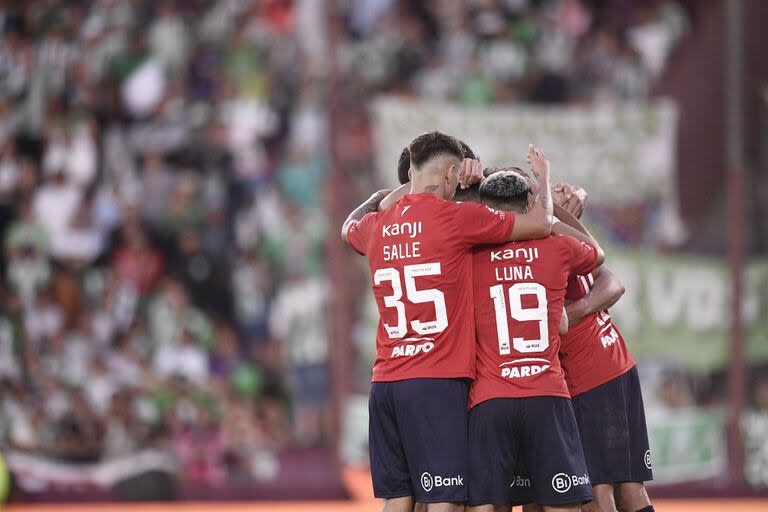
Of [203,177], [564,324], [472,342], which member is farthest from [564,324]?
[203,177]

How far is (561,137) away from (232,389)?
401cm

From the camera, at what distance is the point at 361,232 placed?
531cm

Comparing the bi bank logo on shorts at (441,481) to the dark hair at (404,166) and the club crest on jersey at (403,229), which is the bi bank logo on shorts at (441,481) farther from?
the dark hair at (404,166)

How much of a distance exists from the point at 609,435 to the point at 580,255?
93 centimetres

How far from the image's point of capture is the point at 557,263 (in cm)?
503

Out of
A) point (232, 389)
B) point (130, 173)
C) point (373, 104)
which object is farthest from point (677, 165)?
point (130, 173)

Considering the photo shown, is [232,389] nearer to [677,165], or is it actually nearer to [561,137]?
[561,137]

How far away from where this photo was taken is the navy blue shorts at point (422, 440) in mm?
4875

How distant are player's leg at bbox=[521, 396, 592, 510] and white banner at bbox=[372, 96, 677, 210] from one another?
580 centimetres

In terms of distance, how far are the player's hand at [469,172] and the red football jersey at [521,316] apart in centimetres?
32

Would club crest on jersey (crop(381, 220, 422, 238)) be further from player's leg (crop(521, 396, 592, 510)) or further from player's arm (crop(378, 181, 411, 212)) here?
player's leg (crop(521, 396, 592, 510))

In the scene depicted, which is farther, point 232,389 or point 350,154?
point 232,389

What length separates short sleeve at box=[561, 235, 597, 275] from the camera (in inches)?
200

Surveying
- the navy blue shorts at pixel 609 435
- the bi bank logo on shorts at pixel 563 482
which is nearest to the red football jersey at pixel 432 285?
the bi bank logo on shorts at pixel 563 482
